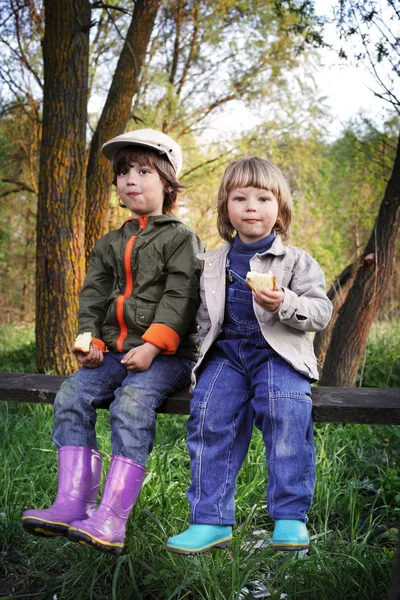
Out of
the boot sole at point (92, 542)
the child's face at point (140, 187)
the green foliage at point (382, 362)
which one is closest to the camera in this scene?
the boot sole at point (92, 542)

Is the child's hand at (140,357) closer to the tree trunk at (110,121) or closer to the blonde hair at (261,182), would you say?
the blonde hair at (261,182)

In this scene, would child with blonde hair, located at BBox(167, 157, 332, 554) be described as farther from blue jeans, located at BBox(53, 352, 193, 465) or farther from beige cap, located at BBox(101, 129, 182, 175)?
beige cap, located at BBox(101, 129, 182, 175)

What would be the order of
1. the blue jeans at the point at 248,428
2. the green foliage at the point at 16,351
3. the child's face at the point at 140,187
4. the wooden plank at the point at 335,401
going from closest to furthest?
the blue jeans at the point at 248,428 < the wooden plank at the point at 335,401 < the child's face at the point at 140,187 < the green foliage at the point at 16,351

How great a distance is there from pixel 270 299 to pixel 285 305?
63 millimetres

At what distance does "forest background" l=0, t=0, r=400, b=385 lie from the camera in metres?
5.01

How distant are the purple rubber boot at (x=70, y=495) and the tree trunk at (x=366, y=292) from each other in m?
2.92

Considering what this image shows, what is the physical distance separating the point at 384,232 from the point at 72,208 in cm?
245

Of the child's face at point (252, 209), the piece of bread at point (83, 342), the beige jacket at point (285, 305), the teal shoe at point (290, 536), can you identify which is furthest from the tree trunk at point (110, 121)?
the teal shoe at point (290, 536)

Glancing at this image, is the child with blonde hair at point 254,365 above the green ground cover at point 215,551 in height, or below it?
above

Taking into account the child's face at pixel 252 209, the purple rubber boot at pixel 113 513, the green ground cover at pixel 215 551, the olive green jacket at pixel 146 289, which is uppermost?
the child's face at pixel 252 209

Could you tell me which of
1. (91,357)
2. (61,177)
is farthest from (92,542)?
(61,177)

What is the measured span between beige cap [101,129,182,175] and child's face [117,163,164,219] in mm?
94

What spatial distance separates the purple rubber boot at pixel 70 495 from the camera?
2.08 meters

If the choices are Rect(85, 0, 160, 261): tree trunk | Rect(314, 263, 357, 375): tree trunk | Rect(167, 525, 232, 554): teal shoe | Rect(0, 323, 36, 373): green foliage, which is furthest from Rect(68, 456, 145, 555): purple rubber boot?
Rect(85, 0, 160, 261): tree trunk
